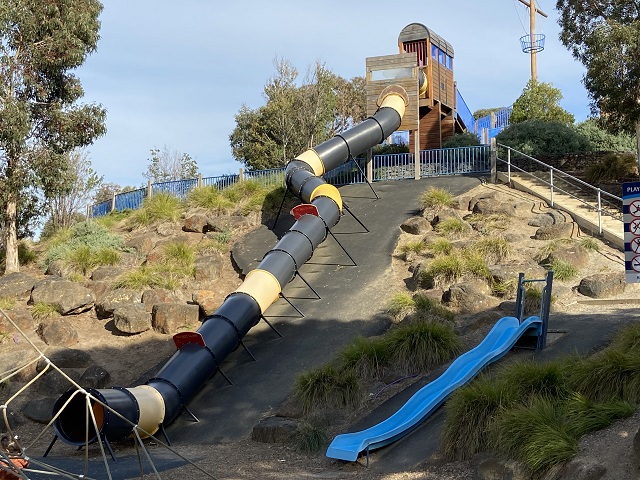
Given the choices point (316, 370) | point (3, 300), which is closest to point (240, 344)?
point (316, 370)

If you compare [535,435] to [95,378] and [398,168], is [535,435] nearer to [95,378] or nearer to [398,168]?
[95,378]

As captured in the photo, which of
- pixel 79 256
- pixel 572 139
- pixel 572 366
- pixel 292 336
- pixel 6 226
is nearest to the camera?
pixel 572 366

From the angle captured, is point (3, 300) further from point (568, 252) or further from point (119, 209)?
point (568, 252)

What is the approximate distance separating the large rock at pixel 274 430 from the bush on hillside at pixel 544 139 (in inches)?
605

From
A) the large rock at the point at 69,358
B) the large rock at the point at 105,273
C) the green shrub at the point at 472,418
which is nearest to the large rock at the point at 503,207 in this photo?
the large rock at the point at 105,273

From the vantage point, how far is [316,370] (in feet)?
37.6

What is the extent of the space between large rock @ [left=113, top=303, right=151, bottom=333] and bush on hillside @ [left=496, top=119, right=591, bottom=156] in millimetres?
13312

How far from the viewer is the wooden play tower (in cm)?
2331

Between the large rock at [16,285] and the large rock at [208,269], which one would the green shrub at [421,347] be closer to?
the large rock at [208,269]

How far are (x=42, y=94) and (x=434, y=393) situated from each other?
545 inches

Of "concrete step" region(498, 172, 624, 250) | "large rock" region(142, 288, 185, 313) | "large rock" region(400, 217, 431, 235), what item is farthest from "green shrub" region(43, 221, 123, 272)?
"concrete step" region(498, 172, 624, 250)

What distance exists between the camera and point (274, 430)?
34.4ft

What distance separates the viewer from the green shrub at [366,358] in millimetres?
11633

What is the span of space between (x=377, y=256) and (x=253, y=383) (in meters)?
5.39
